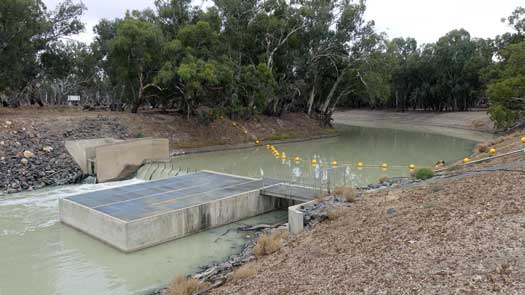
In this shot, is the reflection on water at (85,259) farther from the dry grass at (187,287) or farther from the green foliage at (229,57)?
the green foliage at (229,57)

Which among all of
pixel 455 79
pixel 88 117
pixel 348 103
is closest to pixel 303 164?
pixel 88 117

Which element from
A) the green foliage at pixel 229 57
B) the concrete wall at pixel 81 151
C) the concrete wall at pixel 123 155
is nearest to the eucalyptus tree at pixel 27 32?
the green foliage at pixel 229 57

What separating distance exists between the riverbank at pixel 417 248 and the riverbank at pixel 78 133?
54.6 ft

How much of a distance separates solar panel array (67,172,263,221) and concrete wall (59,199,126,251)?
0.84ft

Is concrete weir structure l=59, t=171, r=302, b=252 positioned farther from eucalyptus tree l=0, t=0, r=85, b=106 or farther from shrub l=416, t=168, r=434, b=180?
eucalyptus tree l=0, t=0, r=85, b=106

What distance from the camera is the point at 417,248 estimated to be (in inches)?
294

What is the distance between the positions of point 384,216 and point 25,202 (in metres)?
16.0

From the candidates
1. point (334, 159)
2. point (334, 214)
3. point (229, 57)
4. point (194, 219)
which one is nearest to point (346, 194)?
point (334, 214)

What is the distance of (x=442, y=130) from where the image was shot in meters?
49.6

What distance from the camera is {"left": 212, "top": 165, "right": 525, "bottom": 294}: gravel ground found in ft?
20.4

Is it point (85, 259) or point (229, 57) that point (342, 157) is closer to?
point (229, 57)

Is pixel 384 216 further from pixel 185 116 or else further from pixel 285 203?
pixel 185 116

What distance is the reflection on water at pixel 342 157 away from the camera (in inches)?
907

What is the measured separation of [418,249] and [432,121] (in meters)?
52.8
